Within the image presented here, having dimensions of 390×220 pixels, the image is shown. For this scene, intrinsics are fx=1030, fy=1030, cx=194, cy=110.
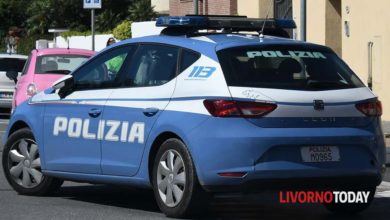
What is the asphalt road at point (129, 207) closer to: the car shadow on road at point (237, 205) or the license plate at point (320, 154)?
the car shadow on road at point (237, 205)

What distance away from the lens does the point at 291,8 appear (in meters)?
26.9

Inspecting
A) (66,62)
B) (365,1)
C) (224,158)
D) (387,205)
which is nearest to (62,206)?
(224,158)

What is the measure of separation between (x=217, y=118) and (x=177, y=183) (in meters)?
0.76

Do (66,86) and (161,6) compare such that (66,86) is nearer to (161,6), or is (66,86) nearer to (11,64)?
(11,64)

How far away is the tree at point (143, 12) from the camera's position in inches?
1961

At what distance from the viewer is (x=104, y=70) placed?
10.1 metres

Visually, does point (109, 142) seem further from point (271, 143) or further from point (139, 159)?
point (271, 143)

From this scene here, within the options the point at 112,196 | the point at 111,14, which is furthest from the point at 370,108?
the point at 111,14

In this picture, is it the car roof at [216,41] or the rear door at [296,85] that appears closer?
the rear door at [296,85]

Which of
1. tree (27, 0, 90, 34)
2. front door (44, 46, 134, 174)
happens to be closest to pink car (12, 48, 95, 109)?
front door (44, 46, 134, 174)

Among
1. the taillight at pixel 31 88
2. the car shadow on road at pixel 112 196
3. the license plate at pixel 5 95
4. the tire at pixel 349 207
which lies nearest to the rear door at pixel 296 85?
the tire at pixel 349 207

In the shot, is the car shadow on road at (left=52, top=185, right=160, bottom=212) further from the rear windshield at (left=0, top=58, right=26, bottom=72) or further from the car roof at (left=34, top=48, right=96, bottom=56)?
the rear windshield at (left=0, top=58, right=26, bottom=72)

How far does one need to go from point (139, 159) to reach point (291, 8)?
18.1m

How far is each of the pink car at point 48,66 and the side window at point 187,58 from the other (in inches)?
333
